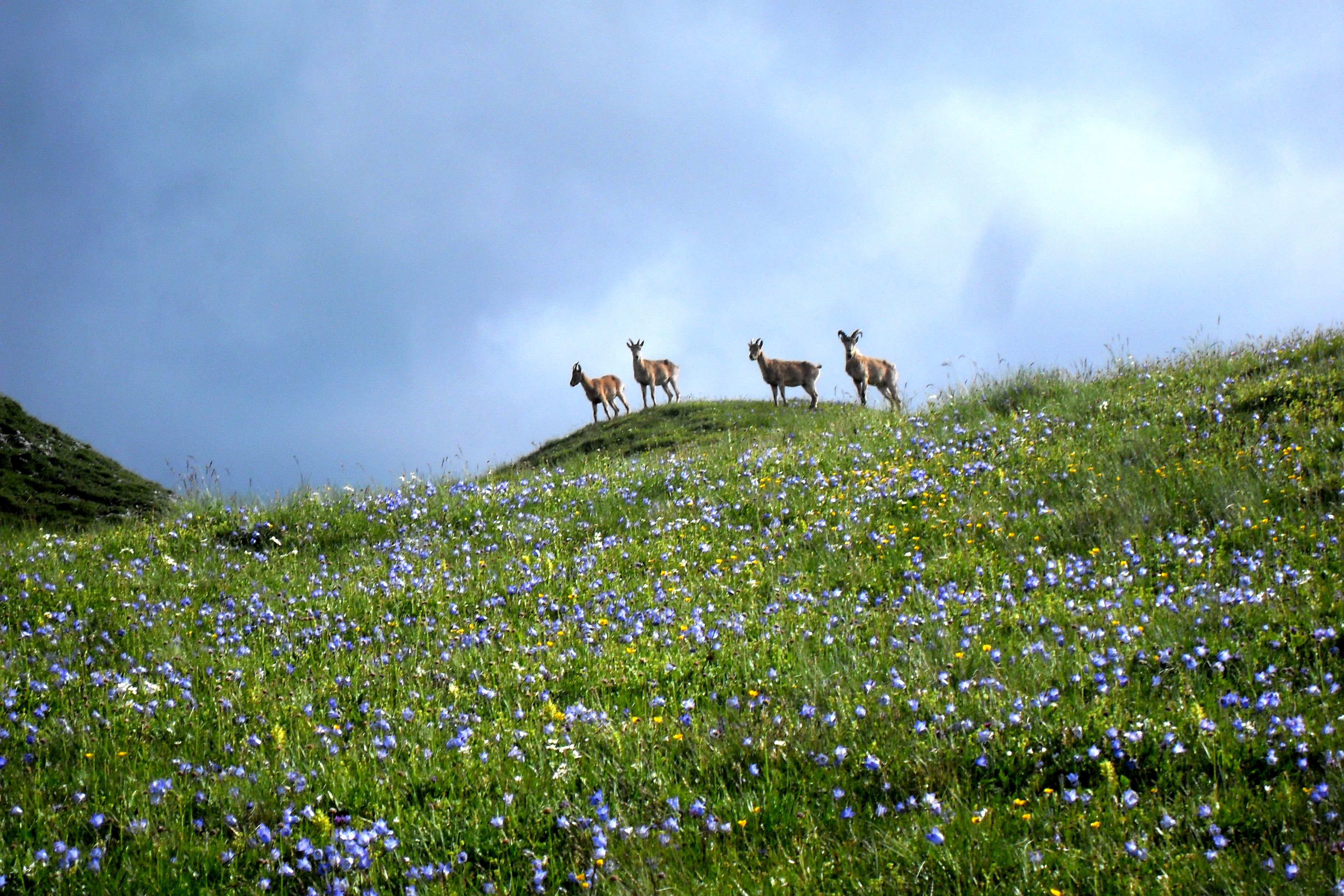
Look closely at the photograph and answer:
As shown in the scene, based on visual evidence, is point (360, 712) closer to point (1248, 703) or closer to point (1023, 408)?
point (1248, 703)

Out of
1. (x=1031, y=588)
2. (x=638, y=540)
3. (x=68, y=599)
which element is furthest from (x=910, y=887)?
(x=68, y=599)

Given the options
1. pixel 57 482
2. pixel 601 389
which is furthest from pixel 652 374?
pixel 57 482

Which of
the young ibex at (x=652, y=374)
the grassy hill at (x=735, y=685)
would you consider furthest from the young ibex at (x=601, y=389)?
the grassy hill at (x=735, y=685)

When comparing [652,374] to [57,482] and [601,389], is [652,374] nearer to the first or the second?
[601,389]

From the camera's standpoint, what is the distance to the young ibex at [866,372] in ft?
86.7

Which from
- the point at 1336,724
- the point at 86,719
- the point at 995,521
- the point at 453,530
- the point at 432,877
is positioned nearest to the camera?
the point at 432,877

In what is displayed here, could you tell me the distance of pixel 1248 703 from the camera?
5355 mm

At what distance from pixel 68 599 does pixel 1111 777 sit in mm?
8866

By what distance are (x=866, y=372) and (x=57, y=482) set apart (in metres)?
18.9

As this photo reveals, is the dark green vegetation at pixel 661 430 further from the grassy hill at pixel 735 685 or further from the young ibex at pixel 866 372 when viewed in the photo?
the grassy hill at pixel 735 685

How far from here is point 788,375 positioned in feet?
93.1

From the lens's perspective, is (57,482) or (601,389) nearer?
(57,482)

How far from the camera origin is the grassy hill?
14.4 ft

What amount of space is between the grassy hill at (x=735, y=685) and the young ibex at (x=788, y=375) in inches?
624
